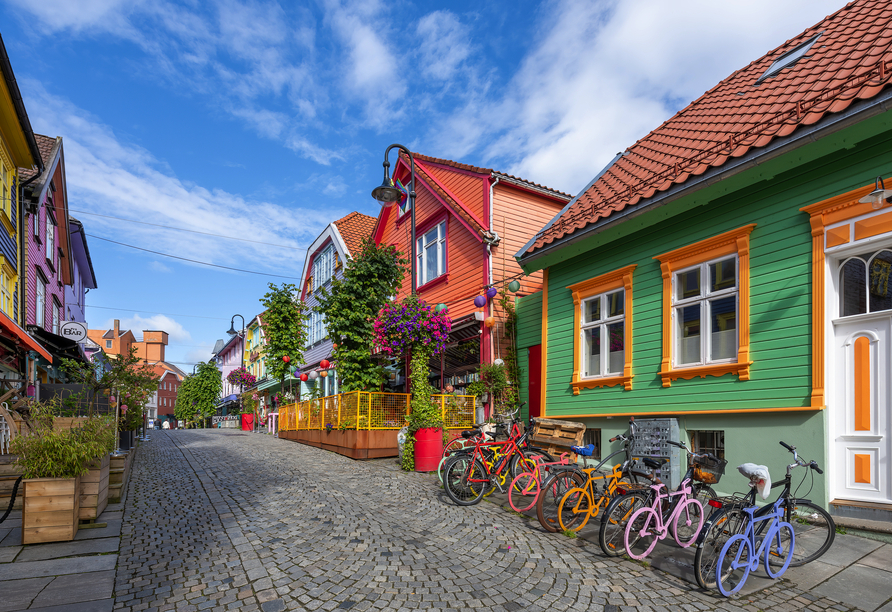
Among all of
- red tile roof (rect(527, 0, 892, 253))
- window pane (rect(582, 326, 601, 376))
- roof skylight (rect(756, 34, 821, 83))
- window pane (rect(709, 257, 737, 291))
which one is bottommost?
window pane (rect(582, 326, 601, 376))

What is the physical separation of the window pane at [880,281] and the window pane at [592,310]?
4.73m

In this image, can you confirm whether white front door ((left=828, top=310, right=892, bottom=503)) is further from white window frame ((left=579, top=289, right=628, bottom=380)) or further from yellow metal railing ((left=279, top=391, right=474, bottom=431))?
yellow metal railing ((left=279, top=391, right=474, bottom=431))

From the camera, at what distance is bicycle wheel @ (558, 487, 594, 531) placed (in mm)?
6598

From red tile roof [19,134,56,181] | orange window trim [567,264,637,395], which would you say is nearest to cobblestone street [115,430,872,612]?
orange window trim [567,264,637,395]

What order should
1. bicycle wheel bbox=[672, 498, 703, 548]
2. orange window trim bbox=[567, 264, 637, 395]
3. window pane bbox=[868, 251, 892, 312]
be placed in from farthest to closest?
orange window trim bbox=[567, 264, 637, 395]
window pane bbox=[868, 251, 892, 312]
bicycle wheel bbox=[672, 498, 703, 548]

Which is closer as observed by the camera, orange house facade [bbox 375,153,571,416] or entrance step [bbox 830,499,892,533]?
entrance step [bbox 830,499,892,533]

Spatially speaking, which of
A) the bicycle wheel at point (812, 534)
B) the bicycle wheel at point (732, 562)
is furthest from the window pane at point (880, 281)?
the bicycle wheel at point (732, 562)

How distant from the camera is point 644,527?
5.48m

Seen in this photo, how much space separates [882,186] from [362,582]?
22.4 feet

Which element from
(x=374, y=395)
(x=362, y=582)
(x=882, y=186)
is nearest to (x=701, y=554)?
(x=362, y=582)

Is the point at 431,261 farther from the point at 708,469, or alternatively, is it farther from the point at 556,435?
the point at 708,469

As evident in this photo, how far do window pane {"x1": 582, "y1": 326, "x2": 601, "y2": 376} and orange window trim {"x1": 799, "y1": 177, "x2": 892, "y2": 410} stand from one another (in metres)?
4.22

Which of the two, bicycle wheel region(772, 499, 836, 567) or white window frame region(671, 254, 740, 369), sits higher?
white window frame region(671, 254, 740, 369)

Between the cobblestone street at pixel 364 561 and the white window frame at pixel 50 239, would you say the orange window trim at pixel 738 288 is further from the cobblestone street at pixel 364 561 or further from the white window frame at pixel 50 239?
the white window frame at pixel 50 239
